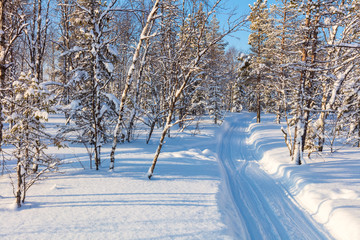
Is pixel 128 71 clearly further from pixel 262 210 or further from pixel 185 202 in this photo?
pixel 262 210

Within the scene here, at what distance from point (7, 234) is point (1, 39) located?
6091 millimetres

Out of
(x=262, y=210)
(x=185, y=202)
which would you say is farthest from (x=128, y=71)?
(x=262, y=210)

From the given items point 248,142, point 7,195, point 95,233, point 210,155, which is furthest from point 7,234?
point 248,142

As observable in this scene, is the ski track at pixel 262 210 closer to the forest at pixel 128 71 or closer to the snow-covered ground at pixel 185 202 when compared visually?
the snow-covered ground at pixel 185 202

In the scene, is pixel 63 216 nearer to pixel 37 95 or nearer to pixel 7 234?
pixel 7 234

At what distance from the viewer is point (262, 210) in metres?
7.22

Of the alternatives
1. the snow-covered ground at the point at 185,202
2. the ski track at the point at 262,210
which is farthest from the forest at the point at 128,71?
the ski track at the point at 262,210

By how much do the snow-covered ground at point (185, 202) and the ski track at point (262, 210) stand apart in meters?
0.03

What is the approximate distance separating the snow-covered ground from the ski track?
3cm

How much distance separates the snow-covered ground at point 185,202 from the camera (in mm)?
4871

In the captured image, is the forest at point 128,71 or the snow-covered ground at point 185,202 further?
the forest at point 128,71

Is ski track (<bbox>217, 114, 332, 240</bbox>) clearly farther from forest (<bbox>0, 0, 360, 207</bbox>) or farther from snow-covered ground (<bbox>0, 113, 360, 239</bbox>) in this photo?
forest (<bbox>0, 0, 360, 207</bbox>)

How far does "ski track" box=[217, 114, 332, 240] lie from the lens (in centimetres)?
596

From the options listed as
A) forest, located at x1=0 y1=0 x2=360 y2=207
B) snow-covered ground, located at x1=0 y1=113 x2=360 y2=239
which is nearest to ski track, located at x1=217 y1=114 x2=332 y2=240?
snow-covered ground, located at x1=0 y1=113 x2=360 y2=239
